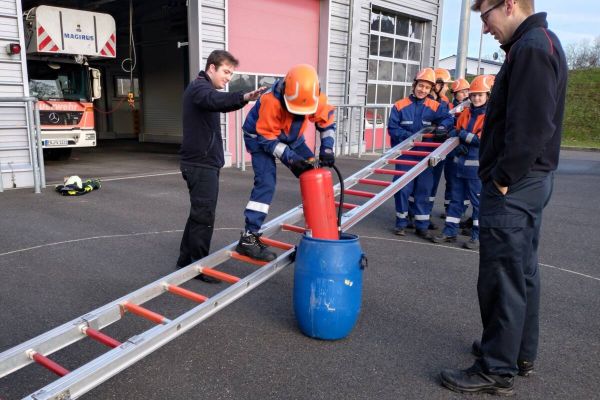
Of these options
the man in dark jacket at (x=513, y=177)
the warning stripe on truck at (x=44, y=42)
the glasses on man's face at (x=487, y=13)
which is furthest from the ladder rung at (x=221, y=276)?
the warning stripe on truck at (x=44, y=42)

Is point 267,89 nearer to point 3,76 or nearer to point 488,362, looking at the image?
point 488,362

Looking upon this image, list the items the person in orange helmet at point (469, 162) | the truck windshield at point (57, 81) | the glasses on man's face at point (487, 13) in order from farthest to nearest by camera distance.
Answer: the truck windshield at point (57, 81)
the person in orange helmet at point (469, 162)
the glasses on man's face at point (487, 13)

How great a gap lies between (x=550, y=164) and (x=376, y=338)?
1627 millimetres

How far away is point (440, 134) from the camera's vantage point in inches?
239

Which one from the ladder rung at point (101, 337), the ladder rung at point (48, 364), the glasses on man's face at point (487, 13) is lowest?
the ladder rung at point (48, 364)

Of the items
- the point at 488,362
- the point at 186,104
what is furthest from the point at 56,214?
the point at 488,362

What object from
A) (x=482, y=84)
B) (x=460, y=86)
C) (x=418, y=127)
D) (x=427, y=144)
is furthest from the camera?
(x=460, y=86)

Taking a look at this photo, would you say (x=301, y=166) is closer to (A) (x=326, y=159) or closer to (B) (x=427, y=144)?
(A) (x=326, y=159)

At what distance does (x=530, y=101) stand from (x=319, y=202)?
5.14 feet

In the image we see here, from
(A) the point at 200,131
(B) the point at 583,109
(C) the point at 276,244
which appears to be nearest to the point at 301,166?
(C) the point at 276,244

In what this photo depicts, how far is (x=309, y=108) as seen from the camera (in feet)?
12.3

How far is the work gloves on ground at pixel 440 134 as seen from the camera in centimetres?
602

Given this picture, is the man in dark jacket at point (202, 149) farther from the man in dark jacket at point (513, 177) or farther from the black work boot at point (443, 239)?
the black work boot at point (443, 239)

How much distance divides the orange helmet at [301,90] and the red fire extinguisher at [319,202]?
0.51 metres
